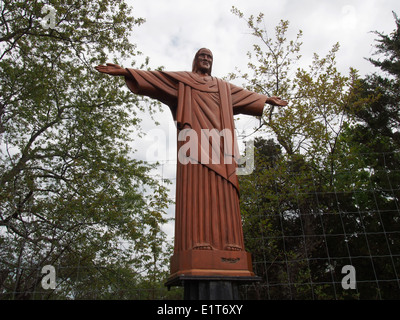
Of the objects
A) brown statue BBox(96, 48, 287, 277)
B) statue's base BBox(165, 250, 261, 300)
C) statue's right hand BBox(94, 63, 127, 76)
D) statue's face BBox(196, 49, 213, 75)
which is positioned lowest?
statue's base BBox(165, 250, 261, 300)

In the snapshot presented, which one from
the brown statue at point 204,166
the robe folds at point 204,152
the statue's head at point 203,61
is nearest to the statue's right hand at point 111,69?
the brown statue at point 204,166

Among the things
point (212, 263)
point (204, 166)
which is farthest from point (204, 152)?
point (212, 263)

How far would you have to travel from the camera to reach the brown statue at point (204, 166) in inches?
116

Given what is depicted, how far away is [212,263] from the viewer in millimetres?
2879

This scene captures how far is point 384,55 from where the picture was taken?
13.0 meters

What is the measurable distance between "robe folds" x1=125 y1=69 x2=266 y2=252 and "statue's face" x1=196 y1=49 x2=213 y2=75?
196mm

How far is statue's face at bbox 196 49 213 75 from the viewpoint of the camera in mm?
4270

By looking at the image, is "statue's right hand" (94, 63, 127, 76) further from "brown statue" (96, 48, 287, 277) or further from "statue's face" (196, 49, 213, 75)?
"statue's face" (196, 49, 213, 75)

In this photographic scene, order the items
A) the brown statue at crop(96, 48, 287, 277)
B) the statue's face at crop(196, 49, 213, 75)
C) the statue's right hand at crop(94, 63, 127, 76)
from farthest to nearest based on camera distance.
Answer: the statue's face at crop(196, 49, 213, 75), the statue's right hand at crop(94, 63, 127, 76), the brown statue at crop(96, 48, 287, 277)

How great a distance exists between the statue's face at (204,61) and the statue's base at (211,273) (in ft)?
8.40

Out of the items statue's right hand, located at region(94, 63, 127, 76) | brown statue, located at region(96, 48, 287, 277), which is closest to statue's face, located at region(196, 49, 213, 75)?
brown statue, located at region(96, 48, 287, 277)
